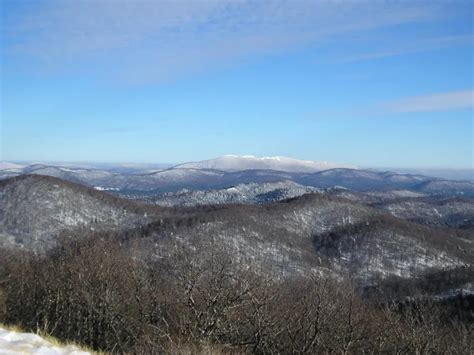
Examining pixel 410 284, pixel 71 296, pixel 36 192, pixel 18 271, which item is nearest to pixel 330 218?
pixel 410 284

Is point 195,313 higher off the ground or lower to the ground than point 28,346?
lower

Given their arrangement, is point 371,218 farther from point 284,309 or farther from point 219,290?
point 219,290

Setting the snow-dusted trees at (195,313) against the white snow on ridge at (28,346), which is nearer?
the white snow on ridge at (28,346)

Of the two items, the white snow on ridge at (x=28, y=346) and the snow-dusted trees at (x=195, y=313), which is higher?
the white snow on ridge at (x=28, y=346)

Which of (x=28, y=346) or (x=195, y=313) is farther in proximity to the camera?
(x=195, y=313)

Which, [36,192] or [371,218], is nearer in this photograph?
[36,192]

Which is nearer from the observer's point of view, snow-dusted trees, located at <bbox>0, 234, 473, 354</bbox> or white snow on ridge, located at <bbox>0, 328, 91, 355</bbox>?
white snow on ridge, located at <bbox>0, 328, 91, 355</bbox>

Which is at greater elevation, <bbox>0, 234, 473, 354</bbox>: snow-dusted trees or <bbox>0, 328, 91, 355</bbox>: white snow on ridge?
<bbox>0, 328, 91, 355</bbox>: white snow on ridge

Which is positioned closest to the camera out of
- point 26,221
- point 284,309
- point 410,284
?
point 284,309
